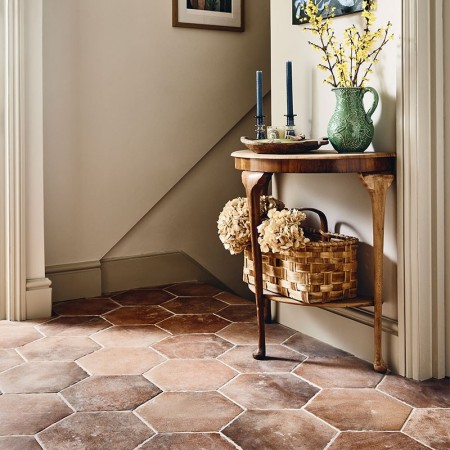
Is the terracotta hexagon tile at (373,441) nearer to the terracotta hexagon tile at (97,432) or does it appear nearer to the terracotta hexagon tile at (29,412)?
the terracotta hexagon tile at (97,432)

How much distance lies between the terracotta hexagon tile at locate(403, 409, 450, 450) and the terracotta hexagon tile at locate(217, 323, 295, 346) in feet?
2.88

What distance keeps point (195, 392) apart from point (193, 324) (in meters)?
0.87

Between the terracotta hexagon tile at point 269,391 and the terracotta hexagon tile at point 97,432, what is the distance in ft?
1.26

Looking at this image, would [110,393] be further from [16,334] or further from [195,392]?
[16,334]

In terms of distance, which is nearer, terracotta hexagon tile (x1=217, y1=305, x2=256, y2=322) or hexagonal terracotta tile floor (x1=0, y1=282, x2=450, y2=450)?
hexagonal terracotta tile floor (x1=0, y1=282, x2=450, y2=450)

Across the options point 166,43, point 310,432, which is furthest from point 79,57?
point 310,432

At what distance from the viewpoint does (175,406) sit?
2.25 m

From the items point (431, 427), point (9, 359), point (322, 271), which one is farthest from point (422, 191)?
point (9, 359)

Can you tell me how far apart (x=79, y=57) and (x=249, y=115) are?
3.78 feet

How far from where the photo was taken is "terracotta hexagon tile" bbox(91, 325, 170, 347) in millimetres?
2943

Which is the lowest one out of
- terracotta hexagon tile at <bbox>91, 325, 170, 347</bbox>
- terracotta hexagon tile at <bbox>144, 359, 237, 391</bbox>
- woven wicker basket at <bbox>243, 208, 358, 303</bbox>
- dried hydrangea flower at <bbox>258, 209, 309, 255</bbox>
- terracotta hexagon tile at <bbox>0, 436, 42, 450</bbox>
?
terracotta hexagon tile at <bbox>0, 436, 42, 450</bbox>

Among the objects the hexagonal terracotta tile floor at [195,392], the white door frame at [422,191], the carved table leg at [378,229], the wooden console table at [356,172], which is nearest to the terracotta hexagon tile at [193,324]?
the hexagonal terracotta tile floor at [195,392]

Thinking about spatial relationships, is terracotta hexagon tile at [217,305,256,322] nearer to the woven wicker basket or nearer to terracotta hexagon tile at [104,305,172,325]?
terracotta hexagon tile at [104,305,172,325]

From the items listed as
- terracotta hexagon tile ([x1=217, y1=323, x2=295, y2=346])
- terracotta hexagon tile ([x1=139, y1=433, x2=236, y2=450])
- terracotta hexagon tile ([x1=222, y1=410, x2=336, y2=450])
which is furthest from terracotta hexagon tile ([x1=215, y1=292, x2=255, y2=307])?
terracotta hexagon tile ([x1=139, y1=433, x2=236, y2=450])
